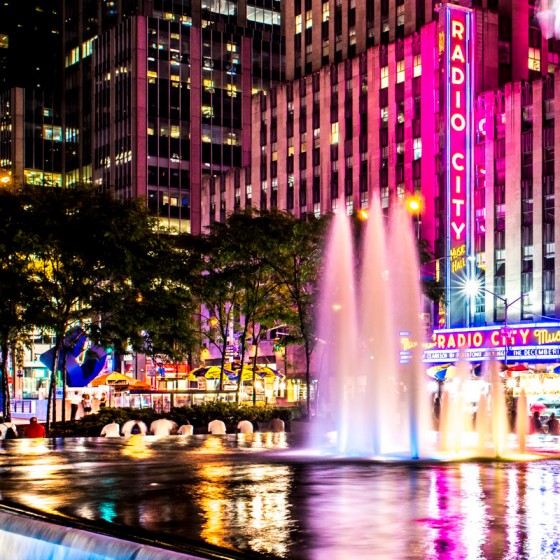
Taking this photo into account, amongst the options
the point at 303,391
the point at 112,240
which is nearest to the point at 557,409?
the point at 112,240

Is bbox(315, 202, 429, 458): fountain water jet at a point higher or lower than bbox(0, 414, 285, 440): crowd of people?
higher

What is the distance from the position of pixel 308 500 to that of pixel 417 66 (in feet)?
262

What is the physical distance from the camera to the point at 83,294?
40.1m

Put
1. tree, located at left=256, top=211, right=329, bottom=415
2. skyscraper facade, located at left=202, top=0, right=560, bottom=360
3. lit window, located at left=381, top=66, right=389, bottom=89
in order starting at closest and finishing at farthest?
1. tree, located at left=256, top=211, right=329, bottom=415
2. skyscraper facade, located at left=202, top=0, right=560, bottom=360
3. lit window, located at left=381, top=66, right=389, bottom=89

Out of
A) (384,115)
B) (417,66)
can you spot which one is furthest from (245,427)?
(384,115)

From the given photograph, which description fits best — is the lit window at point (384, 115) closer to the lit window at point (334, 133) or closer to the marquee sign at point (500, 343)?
the lit window at point (334, 133)

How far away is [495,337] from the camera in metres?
70.6

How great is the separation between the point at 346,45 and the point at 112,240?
72.4m

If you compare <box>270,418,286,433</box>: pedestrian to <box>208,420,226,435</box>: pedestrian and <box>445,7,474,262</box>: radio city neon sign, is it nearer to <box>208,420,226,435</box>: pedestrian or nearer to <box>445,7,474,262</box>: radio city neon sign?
<box>208,420,226,435</box>: pedestrian

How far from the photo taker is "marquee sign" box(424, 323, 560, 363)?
218 ft

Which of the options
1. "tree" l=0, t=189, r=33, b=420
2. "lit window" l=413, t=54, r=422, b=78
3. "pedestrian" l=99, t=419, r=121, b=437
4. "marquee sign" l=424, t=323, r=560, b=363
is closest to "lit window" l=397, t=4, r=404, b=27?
"lit window" l=413, t=54, r=422, b=78

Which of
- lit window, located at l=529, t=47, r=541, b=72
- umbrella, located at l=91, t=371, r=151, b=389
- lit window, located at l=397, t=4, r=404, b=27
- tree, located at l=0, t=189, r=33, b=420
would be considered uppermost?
lit window, located at l=397, t=4, r=404, b=27

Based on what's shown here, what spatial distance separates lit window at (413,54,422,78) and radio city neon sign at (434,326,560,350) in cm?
2647

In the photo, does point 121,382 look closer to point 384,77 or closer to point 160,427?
point 160,427
